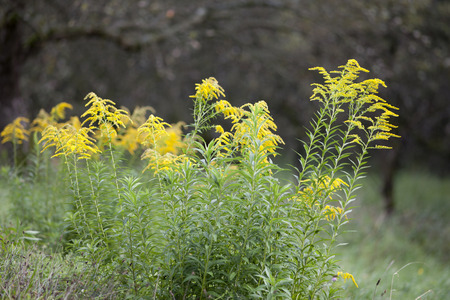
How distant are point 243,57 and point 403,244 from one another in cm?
557

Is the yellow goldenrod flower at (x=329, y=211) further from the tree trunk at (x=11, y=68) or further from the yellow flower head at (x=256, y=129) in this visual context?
the tree trunk at (x=11, y=68)

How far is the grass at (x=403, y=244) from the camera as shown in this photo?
16.9ft

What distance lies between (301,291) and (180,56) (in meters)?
9.00

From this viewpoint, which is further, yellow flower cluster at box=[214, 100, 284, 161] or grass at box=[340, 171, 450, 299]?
grass at box=[340, 171, 450, 299]

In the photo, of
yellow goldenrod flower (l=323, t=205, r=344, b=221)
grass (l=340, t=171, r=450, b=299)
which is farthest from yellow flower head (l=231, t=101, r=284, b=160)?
grass (l=340, t=171, r=450, b=299)

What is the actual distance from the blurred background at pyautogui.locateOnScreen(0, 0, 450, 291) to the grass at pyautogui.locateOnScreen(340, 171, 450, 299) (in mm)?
76

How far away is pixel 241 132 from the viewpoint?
2879 mm

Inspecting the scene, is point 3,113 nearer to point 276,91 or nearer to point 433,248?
point 276,91

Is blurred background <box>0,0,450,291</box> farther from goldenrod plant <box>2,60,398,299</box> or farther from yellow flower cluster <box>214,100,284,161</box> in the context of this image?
yellow flower cluster <box>214,100,284,161</box>

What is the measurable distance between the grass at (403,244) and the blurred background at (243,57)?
0.25 feet

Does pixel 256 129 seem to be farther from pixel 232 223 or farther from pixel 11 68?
pixel 11 68

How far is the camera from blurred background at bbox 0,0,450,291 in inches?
297

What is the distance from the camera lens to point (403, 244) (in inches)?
348

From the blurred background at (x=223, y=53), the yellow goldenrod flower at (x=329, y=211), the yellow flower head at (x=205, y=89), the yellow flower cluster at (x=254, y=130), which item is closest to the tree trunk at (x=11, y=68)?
the blurred background at (x=223, y=53)
